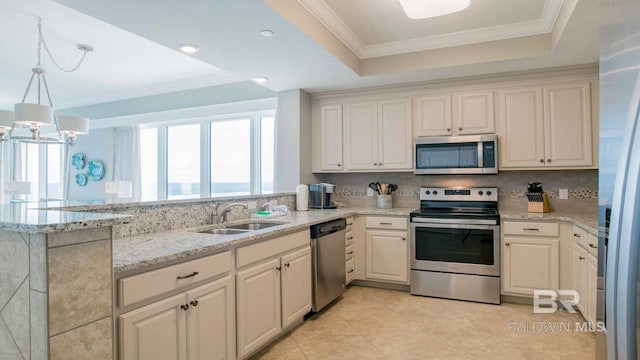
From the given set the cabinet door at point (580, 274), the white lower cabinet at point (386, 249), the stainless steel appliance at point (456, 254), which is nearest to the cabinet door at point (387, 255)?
the white lower cabinet at point (386, 249)

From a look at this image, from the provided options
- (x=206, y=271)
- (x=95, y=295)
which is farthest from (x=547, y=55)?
(x=95, y=295)

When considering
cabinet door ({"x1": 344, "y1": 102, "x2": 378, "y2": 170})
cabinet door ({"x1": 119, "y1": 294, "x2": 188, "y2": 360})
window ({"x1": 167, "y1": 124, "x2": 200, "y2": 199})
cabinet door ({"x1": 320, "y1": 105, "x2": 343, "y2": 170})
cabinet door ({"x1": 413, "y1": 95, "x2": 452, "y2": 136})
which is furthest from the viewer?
window ({"x1": 167, "y1": 124, "x2": 200, "y2": 199})

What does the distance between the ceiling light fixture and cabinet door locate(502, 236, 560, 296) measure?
7.28 ft

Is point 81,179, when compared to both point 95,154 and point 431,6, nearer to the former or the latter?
point 95,154

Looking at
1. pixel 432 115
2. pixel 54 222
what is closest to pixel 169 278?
pixel 54 222

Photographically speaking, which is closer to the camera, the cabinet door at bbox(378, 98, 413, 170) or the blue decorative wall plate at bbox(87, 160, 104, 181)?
the cabinet door at bbox(378, 98, 413, 170)

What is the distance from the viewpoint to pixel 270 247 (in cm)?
255

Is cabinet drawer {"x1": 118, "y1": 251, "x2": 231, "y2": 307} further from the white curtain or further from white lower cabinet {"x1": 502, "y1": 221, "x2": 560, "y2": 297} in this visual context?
the white curtain

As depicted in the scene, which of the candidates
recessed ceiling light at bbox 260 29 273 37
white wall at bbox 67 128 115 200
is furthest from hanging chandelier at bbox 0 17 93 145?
recessed ceiling light at bbox 260 29 273 37

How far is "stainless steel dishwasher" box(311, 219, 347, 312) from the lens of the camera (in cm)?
312

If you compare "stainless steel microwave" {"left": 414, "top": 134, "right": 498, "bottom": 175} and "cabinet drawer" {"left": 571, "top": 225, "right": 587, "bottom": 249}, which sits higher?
"stainless steel microwave" {"left": 414, "top": 134, "right": 498, "bottom": 175}

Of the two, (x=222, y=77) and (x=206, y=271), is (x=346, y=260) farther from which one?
(x=222, y=77)

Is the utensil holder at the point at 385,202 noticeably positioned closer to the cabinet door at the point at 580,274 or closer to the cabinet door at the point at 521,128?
the cabinet door at the point at 521,128

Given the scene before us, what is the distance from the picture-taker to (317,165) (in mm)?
4613
